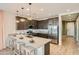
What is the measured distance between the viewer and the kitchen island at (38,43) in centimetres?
217

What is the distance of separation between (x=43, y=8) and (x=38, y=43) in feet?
2.42

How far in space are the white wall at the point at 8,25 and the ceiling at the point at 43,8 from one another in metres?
0.11

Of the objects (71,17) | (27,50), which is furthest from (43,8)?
(27,50)

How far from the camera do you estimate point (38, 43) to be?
2.19 meters

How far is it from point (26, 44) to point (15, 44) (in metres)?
0.24

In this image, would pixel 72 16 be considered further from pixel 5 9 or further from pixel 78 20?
pixel 5 9

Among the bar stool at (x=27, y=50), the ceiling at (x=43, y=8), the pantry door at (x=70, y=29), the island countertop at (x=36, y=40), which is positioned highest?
the ceiling at (x=43, y=8)

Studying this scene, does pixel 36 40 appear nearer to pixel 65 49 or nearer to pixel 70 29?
pixel 65 49

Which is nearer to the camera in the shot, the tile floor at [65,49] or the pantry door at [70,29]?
the tile floor at [65,49]

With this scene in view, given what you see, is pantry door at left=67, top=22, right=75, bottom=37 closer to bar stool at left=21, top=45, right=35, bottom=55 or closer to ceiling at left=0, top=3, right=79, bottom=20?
ceiling at left=0, top=3, right=79, bottom=20

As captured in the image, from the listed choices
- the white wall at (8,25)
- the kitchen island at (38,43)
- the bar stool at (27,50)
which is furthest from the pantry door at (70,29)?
the white wall at (8,25)

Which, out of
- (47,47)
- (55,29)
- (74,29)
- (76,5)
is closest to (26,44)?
(47,47)

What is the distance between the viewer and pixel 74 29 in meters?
2.30

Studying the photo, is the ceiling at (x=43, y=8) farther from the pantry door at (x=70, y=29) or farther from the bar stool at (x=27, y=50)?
the bar stool at (x=27, y=50)
